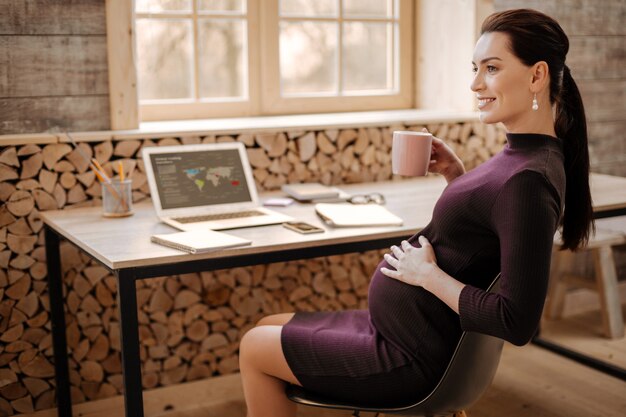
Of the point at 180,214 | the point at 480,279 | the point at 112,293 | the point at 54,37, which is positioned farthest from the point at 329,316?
the point at 54,37

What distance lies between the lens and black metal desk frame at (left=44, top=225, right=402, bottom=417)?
192 cm

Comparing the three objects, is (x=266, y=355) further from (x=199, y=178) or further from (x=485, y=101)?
(x=199, y=178)

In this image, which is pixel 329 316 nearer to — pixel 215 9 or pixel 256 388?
pixel 256 388

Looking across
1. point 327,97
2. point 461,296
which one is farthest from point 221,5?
point 461,296

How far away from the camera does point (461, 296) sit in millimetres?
1674

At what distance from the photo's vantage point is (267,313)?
10.2ft

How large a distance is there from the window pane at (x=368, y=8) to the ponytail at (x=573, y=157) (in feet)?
5.96

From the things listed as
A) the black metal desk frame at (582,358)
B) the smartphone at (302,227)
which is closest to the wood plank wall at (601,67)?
the black metal desk frame at (582,358)

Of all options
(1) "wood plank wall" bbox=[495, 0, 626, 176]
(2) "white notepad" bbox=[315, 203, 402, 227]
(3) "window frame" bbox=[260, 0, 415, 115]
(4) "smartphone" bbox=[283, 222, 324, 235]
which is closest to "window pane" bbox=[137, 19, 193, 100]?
(3) "window frame" bbox=[260, 0, 415, 115]

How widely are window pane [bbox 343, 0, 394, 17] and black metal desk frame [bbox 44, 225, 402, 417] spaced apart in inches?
59.7

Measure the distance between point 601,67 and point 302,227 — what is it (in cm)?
210

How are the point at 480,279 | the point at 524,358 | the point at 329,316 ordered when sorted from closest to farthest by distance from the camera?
1. the point at 480,279
2. the point at 329,316
3. the point at 524,358

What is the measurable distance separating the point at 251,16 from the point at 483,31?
1.62 meters

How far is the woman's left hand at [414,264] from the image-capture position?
177 centimetres
